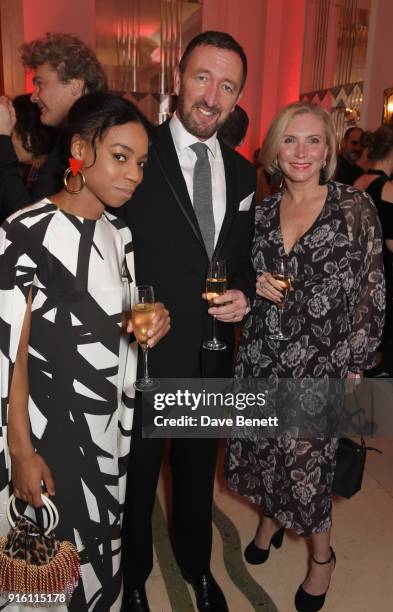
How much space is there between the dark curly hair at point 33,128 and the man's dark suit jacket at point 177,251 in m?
0.76

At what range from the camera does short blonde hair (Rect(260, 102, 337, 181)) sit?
2090mm

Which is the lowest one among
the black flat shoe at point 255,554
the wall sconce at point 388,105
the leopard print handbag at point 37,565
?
the black flat shoe at point 255,554

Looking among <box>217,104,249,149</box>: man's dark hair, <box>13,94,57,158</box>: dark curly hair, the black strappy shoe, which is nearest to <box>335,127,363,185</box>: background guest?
<box>217,104,249,149</box>: man's dark hair

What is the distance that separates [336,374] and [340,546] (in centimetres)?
98

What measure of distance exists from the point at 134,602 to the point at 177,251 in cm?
136

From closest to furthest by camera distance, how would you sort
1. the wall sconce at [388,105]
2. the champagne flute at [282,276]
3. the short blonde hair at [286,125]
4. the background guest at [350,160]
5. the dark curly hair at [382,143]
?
1. the champagne flute at [282,276]
2. the short blonde hair at [286,125]
3. the dark curly hair at [382,143]
4. the background guest at [350,160]
5. the wall sconce at [388,105]

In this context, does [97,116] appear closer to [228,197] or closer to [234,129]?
[228,197]

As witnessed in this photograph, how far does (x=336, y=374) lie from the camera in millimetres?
2086

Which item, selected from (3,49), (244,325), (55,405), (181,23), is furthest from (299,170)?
(181,23)

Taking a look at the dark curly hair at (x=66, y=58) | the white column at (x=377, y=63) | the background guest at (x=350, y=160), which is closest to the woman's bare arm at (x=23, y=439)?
the dark curly hair at (x=66, y=58)

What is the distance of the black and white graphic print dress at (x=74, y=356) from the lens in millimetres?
1382

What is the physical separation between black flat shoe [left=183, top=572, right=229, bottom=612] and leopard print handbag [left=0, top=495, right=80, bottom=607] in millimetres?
823

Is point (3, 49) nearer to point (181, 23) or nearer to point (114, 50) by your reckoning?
point (114, 50)

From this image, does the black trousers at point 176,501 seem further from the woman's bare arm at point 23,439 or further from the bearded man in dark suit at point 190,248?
the woman's bare arm at point 23,439
